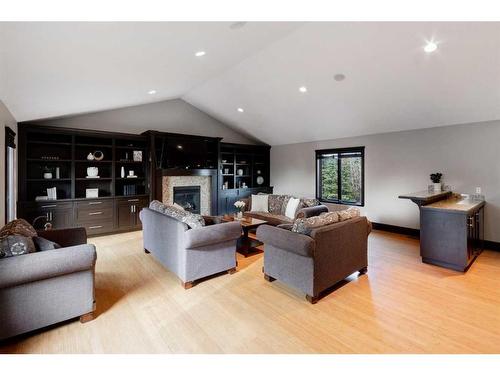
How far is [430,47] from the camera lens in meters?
3.15

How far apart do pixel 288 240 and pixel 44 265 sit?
213 centimetres

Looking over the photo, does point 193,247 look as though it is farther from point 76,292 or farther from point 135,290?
point 76,292

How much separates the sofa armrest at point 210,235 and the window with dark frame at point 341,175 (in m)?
4.12

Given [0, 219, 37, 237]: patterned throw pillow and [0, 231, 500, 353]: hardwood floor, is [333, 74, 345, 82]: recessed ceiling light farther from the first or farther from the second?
[0, 219, 37, 237]: patterned throw pillow

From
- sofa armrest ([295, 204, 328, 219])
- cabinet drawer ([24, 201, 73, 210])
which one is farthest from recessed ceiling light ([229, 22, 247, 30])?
cabinet drawer ([24, 201, 73, 210])

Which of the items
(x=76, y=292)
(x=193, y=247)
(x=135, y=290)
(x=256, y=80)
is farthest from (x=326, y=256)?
(x=256, y=80)

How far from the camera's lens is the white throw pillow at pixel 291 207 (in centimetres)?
528

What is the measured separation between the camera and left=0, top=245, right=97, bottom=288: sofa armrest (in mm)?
1850

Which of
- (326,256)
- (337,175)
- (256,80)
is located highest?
(256,80)

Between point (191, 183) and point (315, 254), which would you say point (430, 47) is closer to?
point (315, 254)

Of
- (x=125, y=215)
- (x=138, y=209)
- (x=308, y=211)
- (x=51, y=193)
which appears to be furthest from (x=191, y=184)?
(x=308, y=211)

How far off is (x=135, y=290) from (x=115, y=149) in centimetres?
378

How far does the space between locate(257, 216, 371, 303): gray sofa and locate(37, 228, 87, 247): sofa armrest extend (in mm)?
2260

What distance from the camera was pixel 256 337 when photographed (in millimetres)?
2035
